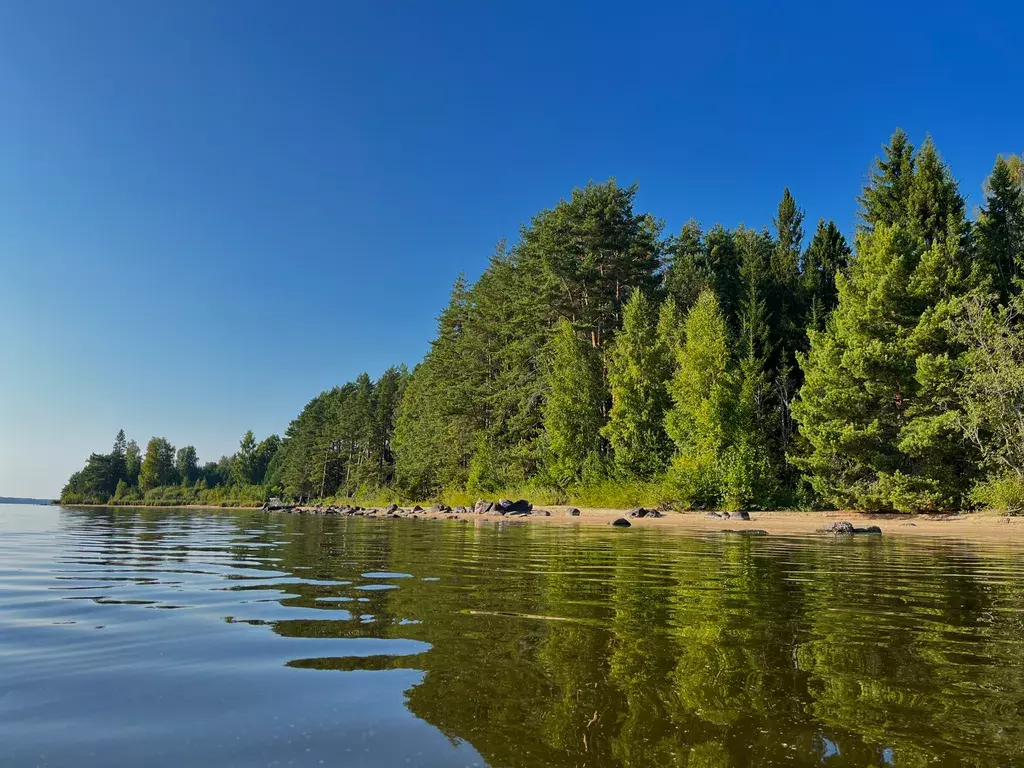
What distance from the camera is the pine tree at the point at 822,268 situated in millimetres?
38062

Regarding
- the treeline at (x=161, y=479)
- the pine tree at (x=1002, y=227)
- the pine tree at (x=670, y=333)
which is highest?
the pine tree at (x=1002, y=227)

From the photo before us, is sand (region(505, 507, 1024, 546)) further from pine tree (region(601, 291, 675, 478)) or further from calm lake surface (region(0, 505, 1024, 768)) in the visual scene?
calm lake surface (region(0, 505, 1024, 768))

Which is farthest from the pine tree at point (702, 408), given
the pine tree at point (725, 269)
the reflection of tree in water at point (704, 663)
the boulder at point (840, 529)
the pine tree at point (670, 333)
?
the reflection of tree in water at point (704, 663)

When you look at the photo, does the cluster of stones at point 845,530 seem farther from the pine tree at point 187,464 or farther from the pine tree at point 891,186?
the pine tree at point 187,464

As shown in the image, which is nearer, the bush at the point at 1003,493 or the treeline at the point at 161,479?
the bush at the point at 1003,493

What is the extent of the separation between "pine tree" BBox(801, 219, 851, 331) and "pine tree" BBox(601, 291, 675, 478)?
39.6 ft

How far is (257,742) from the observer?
6.53 feet

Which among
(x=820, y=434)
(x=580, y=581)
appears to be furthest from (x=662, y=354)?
(x=580, y=581)

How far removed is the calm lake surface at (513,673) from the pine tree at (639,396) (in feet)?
82.8

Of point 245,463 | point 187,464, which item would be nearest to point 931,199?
point 245,463

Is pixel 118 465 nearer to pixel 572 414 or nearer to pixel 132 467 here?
pixel 132 467

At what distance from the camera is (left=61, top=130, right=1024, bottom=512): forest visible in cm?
2242

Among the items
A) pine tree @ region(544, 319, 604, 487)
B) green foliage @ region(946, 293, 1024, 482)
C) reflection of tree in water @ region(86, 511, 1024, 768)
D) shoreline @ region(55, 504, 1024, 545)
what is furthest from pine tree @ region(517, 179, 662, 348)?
reflection of tree in water @ region(86, 511, 1024, 768)

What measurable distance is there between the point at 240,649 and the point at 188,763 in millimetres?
1622
